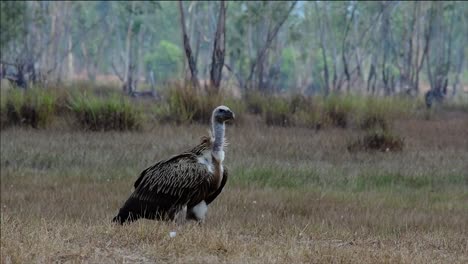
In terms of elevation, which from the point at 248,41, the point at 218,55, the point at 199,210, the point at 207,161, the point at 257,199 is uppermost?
the point at 248,41

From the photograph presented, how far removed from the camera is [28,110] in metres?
15.6

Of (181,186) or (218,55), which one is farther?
(218,55)

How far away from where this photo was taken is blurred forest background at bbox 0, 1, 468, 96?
29.9m

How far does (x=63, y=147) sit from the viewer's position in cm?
1261

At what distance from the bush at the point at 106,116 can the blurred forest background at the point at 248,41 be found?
242 cm

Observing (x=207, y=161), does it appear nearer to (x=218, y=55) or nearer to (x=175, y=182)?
(x=175, y=182)

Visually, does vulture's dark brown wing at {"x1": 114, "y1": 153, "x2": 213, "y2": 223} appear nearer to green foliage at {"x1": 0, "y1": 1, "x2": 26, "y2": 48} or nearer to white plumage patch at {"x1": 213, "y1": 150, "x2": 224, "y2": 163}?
white plumage patch at {"x1": 213, "y1": 150, "x2": 224, "y2": 163}

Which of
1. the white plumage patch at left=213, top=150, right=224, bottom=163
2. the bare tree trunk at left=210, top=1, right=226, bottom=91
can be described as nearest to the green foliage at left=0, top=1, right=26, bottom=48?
the bare tree trunk at left=210, top=1, right=226, bottom=91

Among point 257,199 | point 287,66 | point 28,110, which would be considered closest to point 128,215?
point 257,199

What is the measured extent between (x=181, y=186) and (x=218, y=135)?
2.12ft

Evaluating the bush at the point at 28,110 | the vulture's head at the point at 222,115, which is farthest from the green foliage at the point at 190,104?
the vulture's head at the point at 222,115

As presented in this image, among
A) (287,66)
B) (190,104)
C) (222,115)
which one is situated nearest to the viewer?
(222,115)

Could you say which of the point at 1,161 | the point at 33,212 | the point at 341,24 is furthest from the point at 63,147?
the point at 341,24

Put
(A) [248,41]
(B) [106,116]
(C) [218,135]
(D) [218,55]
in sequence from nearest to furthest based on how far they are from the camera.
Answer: (C) [218,135]
(B) [106,116]
(D) [218,55]
(A) [248,41]
